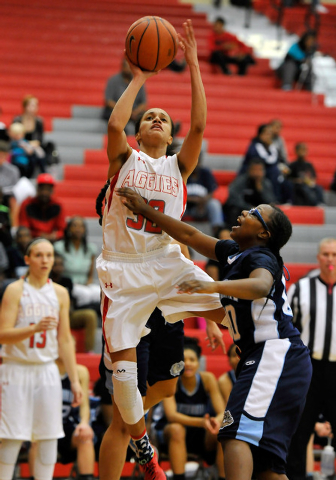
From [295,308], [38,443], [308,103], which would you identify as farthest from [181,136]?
[38,443]

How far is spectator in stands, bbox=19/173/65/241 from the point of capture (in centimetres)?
916

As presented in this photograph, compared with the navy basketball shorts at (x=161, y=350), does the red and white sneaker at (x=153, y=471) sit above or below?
below

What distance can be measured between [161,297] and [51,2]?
1332cm

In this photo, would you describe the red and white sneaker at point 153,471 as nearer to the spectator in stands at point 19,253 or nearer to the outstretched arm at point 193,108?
the outstretched arm at point 193,108

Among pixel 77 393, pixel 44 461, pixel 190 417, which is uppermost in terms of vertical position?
A: pixel 77 393

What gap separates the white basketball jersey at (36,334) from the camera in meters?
6.29

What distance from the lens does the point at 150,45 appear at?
4.47m

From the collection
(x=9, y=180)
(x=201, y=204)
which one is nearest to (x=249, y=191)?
(x=201, y=204)

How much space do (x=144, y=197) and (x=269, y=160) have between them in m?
6.64

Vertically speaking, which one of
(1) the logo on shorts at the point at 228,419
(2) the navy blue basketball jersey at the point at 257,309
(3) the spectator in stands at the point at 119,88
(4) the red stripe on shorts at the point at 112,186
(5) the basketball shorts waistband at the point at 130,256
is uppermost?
(3) the spectator in stands at the point at 119,88

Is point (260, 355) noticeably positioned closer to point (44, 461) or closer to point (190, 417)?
point (44, 461)

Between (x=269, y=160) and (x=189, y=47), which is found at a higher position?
(x=269, y=160)

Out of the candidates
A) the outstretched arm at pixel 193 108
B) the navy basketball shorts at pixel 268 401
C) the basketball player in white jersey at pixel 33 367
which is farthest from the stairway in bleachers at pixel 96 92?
the navy basketball shorts at pixel 268 401

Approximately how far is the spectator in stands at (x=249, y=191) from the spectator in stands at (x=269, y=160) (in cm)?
74
